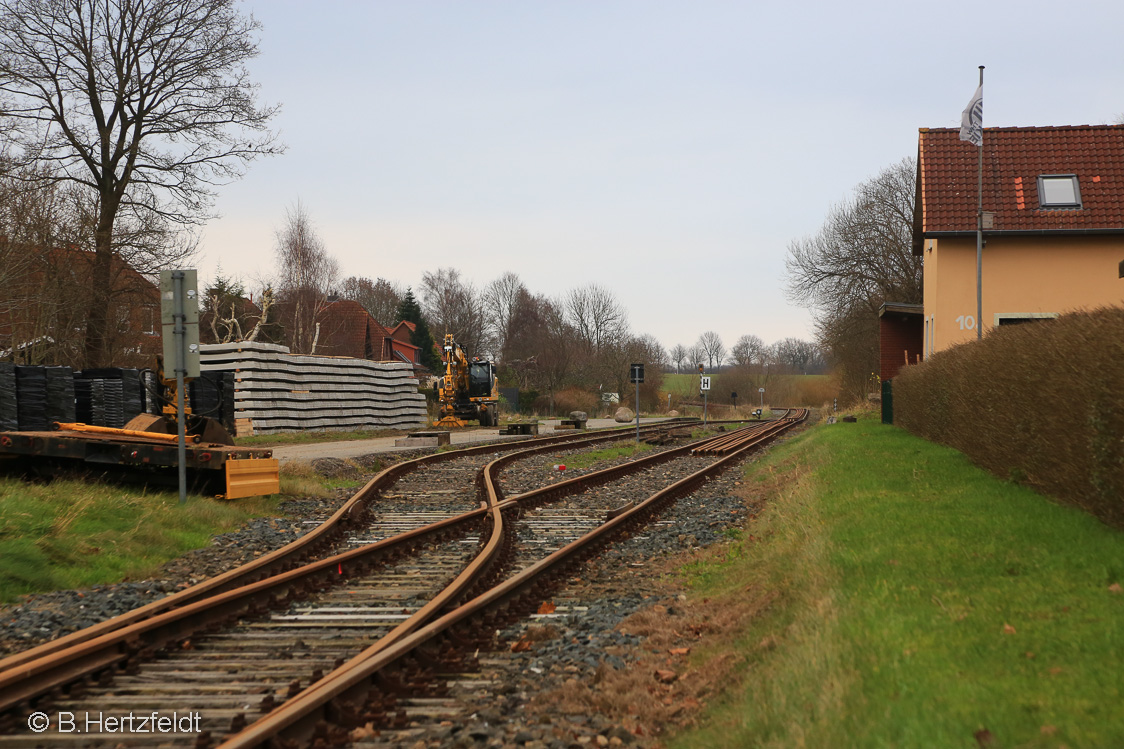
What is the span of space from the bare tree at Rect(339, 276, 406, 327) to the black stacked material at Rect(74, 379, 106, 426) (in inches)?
3064

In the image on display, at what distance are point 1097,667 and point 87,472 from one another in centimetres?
1277

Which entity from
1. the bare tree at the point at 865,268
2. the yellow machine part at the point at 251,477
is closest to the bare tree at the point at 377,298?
the bare tree at the point at 865,268

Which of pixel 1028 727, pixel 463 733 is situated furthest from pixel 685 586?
pixel 1028 727

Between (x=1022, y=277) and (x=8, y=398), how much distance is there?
84.8ft

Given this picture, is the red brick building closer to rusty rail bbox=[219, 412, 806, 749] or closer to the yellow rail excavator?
the yellow rail excavator

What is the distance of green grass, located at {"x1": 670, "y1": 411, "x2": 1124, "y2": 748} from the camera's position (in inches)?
139

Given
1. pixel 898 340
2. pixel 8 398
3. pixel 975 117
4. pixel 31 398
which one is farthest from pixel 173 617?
pixel 898 340

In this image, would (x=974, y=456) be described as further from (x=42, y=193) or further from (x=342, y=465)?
(x=42, y=193)

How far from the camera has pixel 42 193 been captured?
26891 millimetres

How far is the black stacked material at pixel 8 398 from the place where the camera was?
18.2 m

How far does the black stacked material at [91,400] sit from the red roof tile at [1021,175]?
73.2ft

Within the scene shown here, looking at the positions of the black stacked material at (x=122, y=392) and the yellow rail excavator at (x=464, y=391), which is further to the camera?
the yellow rail excavator at (x=464, y=391)

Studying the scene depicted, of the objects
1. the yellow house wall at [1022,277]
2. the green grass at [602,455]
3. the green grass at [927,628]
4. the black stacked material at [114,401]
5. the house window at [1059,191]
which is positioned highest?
the house window at [1059,191]

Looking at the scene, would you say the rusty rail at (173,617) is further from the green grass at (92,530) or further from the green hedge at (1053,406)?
the green hedge at (1053,406)
